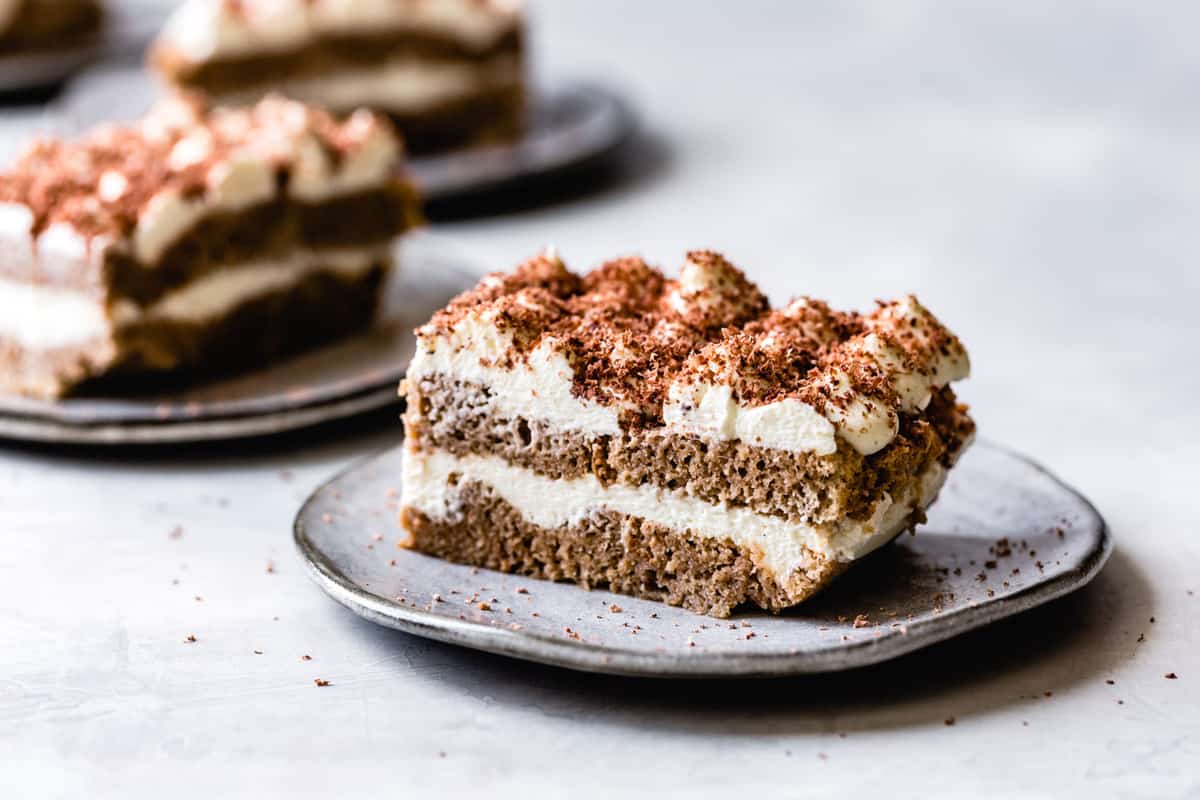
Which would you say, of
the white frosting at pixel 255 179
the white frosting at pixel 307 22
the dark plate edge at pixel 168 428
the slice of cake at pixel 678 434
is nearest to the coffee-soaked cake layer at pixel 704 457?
the slice of cake at pixel 678 434

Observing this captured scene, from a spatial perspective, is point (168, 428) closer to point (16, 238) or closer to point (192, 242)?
point (192, 242)

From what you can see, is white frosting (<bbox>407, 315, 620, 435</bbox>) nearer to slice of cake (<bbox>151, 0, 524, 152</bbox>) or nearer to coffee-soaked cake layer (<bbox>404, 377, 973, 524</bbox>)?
coffee-soaked cake layer (<bbox>404, 377, 973, 524</bbox>)

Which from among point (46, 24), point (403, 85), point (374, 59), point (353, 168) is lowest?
point (46, 24)

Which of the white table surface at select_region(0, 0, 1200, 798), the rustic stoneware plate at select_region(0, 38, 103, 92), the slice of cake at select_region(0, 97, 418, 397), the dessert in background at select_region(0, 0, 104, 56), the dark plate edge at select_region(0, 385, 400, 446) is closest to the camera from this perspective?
the white table surface at select_region(0, 0, 1200, 798)

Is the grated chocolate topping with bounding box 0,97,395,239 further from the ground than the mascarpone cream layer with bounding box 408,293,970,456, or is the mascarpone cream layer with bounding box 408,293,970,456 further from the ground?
the mascarpone cream layer with bounding box 408,293,970,456

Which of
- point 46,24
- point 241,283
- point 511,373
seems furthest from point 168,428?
point 46,24

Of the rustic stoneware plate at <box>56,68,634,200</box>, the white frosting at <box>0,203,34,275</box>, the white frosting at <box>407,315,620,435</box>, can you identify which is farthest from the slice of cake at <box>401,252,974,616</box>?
the rustic stoneware plate at <box>56,68,634,200</box>

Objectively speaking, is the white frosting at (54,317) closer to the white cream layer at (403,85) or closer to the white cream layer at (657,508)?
the white cream layer at (657,508)
